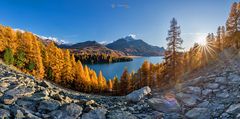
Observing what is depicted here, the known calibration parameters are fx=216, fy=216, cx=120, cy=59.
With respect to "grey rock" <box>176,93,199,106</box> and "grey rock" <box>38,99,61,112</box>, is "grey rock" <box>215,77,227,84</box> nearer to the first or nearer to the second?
"grey rock" <box>176,93,199,106</box>

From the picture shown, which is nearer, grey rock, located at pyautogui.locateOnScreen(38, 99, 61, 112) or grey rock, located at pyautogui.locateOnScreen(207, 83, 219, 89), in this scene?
grey rock, located at pyautogui.locateOnScreen(38, 99, 61, 112)

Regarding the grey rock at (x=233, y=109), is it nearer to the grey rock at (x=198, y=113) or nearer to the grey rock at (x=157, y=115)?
the grey rock at (x=198, y=113)

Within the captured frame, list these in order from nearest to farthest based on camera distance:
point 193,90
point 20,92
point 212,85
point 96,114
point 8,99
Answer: point 8,99 → point 96,114 → point 20,92 → point 193,90 → point 212,85

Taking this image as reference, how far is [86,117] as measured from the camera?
1086 centimetres

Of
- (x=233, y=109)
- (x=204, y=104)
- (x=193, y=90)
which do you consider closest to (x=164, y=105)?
(x=204, y=104)

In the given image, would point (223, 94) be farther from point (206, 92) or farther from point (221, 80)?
point (221, 80)

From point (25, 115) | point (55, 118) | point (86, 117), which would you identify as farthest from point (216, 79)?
point (25, 115)

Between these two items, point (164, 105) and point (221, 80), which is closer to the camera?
point (164, 105)

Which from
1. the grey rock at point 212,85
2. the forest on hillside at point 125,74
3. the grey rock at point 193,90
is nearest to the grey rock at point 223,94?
the grey rock at point 212,85

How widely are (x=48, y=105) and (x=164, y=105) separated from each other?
690 cm

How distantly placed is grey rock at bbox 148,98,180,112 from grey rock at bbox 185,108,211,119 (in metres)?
0.92

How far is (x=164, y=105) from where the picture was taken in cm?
1347

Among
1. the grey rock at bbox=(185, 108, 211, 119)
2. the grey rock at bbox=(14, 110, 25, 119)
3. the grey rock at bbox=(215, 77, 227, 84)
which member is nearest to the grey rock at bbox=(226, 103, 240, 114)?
the grey rock at bbox=(185, 108, 211, 119)

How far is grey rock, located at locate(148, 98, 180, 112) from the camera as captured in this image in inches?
516
